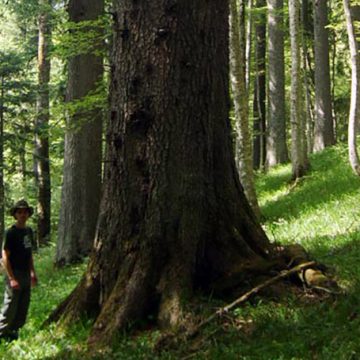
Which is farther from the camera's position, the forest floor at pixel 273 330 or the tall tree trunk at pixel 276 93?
the tall tree trunk at pixel 276 93

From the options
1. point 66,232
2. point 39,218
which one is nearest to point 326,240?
point 66,232

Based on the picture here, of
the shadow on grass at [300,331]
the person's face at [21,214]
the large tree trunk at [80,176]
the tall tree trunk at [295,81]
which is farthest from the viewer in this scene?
the tall tree trunk at [295,81]

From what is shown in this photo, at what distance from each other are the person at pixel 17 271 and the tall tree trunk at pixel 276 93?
13.7 metres

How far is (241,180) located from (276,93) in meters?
9.30

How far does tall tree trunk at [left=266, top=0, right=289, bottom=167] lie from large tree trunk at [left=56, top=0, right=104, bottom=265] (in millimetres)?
8293

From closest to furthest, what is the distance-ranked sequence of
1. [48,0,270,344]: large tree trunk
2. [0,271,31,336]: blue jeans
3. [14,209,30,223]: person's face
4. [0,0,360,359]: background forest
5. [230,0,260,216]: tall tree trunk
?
[0,0,360,359]: background forest < [48,0,270,344]: large tree trunk < [0,271,31,336]: blue jeans < [14,209,30,223]: person's face < [230,0,260,216]: tall tree trunk

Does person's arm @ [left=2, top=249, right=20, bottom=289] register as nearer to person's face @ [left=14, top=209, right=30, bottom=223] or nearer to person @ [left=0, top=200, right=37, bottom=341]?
person @ [left=0, top=200, right=37, bottom=341]

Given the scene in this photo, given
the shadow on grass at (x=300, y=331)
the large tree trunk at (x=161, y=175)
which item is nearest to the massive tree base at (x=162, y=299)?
the large tree trunk at (x=161, y=175)

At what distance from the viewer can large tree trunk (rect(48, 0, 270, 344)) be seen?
593 cm

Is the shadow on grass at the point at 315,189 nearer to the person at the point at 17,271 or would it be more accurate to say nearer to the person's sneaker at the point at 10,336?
the person at the point at 17,271

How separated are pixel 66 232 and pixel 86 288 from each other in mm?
7017

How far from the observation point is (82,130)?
520 inches

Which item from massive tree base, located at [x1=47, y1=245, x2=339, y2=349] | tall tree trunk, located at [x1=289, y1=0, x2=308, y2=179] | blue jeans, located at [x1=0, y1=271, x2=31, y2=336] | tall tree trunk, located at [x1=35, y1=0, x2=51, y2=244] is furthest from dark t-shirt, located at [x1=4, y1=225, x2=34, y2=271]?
tall tree trunk, located at [x1=35, y1=0, x2=51, y2=244]

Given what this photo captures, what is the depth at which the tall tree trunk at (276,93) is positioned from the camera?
783 inches
